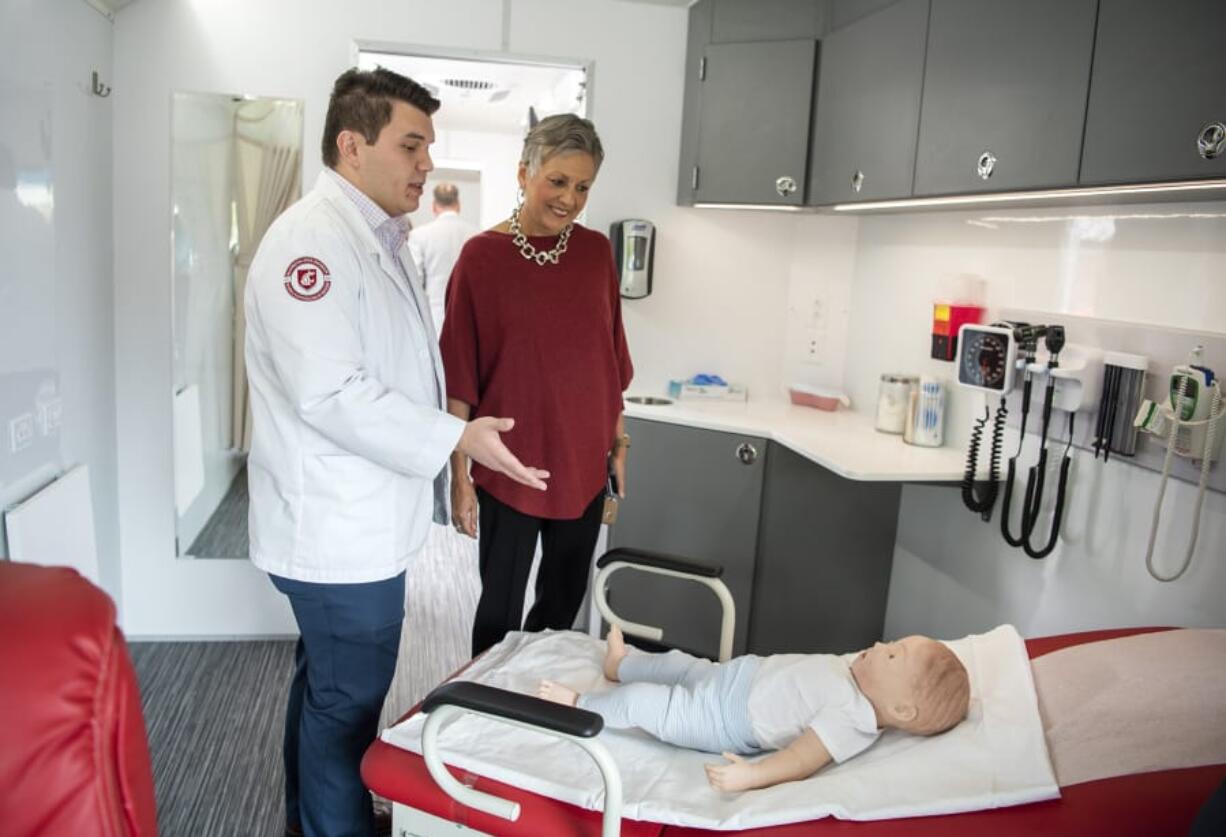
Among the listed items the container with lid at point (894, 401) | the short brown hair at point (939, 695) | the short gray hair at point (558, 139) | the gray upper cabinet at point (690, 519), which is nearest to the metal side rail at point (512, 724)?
the short brown hair at point (939, 695)

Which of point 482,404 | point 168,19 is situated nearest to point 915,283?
point 482,404

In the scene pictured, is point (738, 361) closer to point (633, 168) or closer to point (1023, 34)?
point (633, 168)

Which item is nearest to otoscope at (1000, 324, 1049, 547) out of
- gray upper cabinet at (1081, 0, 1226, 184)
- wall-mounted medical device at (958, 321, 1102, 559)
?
wall-mounted medical device at (958, 321, 1102, 559)

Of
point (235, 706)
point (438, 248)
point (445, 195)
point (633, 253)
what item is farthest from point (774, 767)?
point (445, 195)

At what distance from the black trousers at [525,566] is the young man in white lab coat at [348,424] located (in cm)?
36

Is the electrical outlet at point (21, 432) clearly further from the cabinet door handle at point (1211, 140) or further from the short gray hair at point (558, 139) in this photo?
the cabinet door handle at point (1211, 140)

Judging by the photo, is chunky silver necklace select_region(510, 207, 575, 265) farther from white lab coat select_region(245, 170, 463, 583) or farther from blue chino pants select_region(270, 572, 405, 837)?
blue chino pants select_region(270, 572, 405, 837)

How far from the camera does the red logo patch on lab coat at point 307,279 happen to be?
1591 millimetres

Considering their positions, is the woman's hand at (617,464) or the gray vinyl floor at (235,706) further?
the woman's hand at (617,464)

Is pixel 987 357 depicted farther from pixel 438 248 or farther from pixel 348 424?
pixel 438 248

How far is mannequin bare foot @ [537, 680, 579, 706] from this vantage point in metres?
1.62

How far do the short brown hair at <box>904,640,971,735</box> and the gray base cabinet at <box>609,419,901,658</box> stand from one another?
4.41 feet

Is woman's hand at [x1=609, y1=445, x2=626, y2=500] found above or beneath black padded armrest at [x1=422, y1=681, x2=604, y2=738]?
above

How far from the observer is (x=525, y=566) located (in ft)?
7.37
